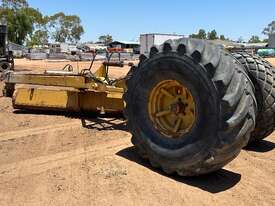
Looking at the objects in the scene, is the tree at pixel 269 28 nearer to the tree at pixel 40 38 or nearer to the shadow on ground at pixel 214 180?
the tree at pixel 40 38

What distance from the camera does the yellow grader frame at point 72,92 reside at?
754cm

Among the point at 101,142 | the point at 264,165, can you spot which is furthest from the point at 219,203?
the point at 101,142

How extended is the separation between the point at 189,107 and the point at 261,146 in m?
1.88

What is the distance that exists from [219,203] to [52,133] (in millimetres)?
3542

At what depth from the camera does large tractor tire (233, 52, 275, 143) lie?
5469 millimetres

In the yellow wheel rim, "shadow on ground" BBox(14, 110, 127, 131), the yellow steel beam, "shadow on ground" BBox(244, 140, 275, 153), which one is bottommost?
"shadow on ground" BBox(244, 140, 275, 153)

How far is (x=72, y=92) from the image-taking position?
8.02m

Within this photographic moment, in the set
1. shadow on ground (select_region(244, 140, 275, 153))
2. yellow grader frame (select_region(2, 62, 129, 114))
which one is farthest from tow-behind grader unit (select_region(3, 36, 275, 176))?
yellow grader frame (select_region(2, 62, 129, 114))

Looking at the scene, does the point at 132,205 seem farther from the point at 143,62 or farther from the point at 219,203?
the point at 143,62

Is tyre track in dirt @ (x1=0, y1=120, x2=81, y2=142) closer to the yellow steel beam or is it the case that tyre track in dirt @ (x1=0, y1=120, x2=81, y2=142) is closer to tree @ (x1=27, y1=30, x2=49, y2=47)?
the yellow steel beam

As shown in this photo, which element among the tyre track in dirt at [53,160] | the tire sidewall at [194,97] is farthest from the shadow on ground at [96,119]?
the tire sidewall at [194,97]

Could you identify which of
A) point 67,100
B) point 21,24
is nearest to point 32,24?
point 21,24

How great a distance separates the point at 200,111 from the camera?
4.46 meters

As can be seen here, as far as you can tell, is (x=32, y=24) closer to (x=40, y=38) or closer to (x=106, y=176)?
(x=40, y=38)
